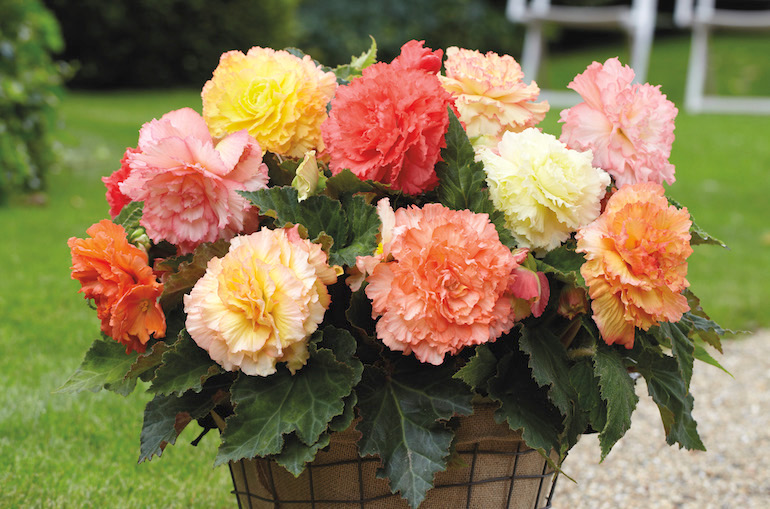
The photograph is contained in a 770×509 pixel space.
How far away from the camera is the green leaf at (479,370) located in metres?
1.14

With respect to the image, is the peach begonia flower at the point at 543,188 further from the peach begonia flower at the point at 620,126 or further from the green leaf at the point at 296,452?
the green leaf at the point at 296,452

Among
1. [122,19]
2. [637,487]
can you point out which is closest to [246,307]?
[637,487]

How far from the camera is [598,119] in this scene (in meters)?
1.30

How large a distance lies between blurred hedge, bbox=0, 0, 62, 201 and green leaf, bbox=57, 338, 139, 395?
336cm

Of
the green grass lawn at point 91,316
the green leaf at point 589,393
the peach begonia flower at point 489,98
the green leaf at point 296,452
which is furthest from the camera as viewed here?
the green grass lawn at point 91,316

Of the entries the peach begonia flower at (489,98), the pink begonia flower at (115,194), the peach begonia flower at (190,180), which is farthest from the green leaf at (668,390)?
the pink begonia flower at (115,194)

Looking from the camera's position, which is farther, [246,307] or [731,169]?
[731,169]

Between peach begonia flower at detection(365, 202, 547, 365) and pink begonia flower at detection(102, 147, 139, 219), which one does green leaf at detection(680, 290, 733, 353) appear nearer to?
peach begonia flower at detection(365, 202, 547, 365)

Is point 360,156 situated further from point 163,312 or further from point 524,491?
point 524,491

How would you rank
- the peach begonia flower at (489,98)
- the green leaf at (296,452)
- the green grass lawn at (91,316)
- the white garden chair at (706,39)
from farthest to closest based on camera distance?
the white garden chair at (706,39) < the green grass lawn at (91,316) < the peach begonia flower at (489,98) < the green leaf at (296,452)

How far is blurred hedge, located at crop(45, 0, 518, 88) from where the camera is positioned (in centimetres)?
1042

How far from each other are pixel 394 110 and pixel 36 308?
2257 millimetres

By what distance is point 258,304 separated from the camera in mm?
1091

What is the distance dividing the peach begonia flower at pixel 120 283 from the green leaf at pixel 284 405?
180 mm
